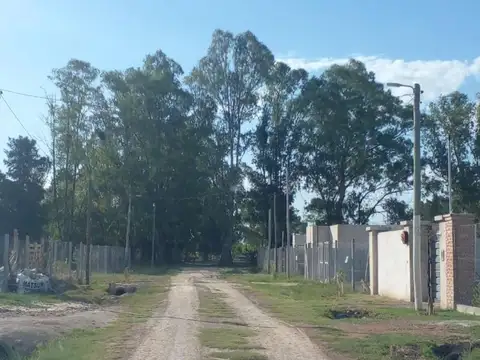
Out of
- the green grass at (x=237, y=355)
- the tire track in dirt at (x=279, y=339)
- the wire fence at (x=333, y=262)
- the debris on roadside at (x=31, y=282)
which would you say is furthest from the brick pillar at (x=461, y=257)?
the debris on roadside at (x=31, y=282)

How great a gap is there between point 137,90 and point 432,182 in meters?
29.7

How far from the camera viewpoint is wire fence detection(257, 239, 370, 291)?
36.4 m

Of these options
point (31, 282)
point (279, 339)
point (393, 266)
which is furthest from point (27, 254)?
point (279, 339)

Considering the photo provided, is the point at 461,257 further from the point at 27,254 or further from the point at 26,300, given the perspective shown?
the point at 27,254

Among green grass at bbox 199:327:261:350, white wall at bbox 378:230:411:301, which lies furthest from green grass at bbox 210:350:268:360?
white wall at bbox 378:230:411:301

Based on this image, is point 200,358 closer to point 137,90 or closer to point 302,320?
point 302,320

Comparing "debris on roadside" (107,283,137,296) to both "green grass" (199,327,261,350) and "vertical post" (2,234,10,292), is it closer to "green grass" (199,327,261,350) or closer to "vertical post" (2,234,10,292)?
"vertical post" (2,234,10,292)

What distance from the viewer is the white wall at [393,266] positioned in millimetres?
28703

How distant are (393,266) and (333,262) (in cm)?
947

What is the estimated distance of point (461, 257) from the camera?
2262 centimetres

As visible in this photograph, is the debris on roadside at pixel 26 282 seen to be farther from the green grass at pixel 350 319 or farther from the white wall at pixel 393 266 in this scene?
the white wall at pixel 393 266

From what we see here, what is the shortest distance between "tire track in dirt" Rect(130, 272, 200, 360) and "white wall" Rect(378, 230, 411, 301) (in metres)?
8.14

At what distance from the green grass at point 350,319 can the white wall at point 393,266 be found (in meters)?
0.64

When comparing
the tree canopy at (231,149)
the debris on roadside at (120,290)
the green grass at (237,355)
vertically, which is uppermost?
the tree canopy at (231,149)
